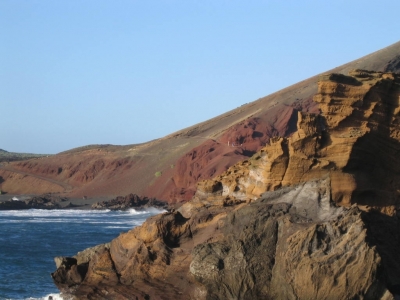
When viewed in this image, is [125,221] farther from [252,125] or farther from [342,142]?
[342,142]

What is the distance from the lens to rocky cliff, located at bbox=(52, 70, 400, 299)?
16.6 metres

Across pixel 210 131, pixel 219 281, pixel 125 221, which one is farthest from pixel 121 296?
pixel 210 131

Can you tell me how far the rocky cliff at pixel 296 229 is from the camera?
Answer: 16.6m

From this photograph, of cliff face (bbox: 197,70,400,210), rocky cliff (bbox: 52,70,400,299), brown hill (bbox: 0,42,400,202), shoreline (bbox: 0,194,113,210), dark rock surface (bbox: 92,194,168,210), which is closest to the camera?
rocky cliff (bbox: 52,70,400,299)

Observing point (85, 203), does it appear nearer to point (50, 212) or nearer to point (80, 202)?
point (80, 202)

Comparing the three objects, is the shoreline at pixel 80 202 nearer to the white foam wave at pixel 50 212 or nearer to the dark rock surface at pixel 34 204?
the dark rock surface at pixel 34 204

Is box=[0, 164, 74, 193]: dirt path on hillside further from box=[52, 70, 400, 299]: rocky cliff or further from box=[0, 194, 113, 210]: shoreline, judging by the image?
box=[52, 70, 400, 299]: rocky cliff

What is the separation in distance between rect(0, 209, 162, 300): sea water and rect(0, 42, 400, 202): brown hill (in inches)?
255

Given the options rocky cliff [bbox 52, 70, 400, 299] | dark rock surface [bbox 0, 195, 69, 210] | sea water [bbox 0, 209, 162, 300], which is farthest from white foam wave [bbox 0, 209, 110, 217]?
rocky cliff [bbox 52, 70, 400, 299]

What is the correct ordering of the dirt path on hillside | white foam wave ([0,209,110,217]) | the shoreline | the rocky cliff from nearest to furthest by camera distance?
the rocky cliff
white foam wave ([0,209,110,217])
the shoreline
the dirt path on hillside

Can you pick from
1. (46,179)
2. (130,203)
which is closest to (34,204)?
(130,203)

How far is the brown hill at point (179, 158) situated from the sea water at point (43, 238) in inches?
255

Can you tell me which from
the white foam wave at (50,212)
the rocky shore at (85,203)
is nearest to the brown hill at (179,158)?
the rocky shore at (85,203)

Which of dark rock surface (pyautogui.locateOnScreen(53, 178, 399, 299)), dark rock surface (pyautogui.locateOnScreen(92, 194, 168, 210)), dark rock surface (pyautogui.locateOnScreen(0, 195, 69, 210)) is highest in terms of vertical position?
dark rock surface (pyautogui.locateOnScreen(0, 195, 69, 210))
